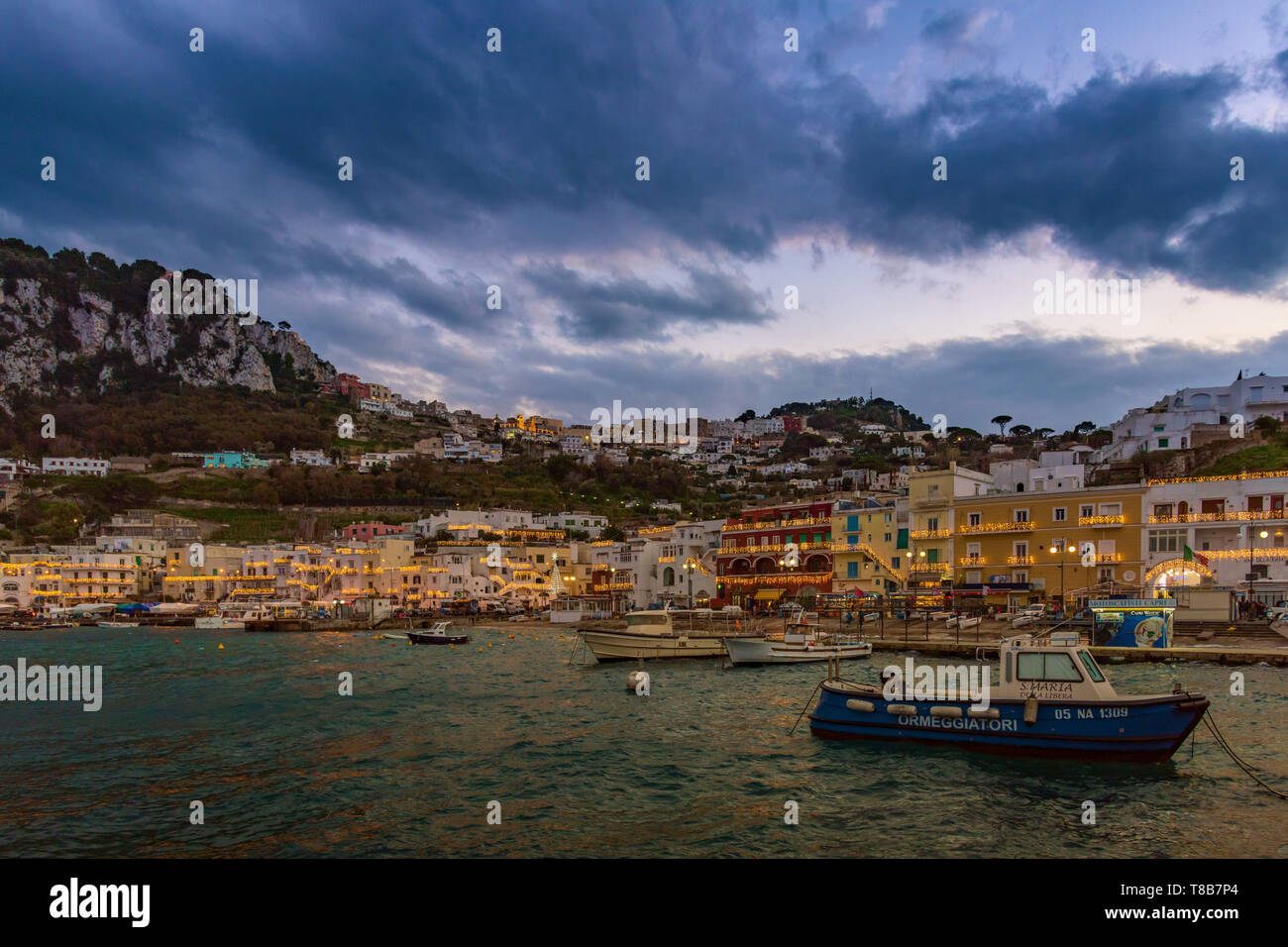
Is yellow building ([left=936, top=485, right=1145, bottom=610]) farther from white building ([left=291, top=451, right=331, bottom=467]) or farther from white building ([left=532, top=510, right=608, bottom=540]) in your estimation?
white building ([left=291, top=451, right=331, bottom=467])

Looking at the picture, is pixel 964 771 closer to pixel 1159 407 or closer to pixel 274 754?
pixel 274 754

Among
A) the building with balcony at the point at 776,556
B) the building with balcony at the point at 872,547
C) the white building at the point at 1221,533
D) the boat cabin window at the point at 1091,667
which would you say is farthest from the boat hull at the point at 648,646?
the white building at the point at 1221,533

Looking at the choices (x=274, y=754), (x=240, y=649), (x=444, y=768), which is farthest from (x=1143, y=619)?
(x=240, y=649)

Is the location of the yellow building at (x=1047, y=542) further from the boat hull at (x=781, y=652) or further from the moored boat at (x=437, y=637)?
the moored boat at (x=437, y=637)

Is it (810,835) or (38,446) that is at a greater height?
(38,446)

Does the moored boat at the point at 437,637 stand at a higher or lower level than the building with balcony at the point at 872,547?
lower

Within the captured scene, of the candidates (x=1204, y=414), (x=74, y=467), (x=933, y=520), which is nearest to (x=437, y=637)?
(x=933, y=520)

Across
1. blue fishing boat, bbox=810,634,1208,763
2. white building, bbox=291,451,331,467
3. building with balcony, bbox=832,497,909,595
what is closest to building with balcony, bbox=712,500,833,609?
building with balcony, bbox=832,497,909,595
